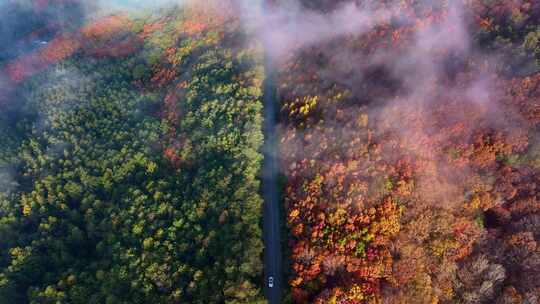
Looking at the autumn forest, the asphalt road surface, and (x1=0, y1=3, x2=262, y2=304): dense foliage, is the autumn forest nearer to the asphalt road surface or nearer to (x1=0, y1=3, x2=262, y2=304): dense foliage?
(x1=0, y1=3, x2=262, y2=304): dense foliage

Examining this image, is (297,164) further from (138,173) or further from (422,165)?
(138,173)

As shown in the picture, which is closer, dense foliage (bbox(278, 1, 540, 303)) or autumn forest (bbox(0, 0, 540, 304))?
dense foliage (bbox(278, 1, 540, 303))

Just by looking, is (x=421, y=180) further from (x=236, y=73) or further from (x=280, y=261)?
(x=236, y=73)

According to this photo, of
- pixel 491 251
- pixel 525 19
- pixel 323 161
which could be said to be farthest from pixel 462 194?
pixel 525 19

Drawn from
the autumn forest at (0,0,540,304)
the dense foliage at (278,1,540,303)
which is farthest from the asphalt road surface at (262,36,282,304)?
the dense foliage at (278,1,540,303)

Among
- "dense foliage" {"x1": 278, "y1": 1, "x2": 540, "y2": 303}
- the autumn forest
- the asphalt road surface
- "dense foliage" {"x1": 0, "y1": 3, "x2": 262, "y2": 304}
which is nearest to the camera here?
"dense foliage" {"x1": 278, "y1": 1, "x2": 540, "y2": 303}

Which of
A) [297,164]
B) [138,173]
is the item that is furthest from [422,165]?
[138,173]

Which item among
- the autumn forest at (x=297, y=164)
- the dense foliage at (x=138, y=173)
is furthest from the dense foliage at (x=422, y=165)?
the dense foliage at (x=138, y=173)
